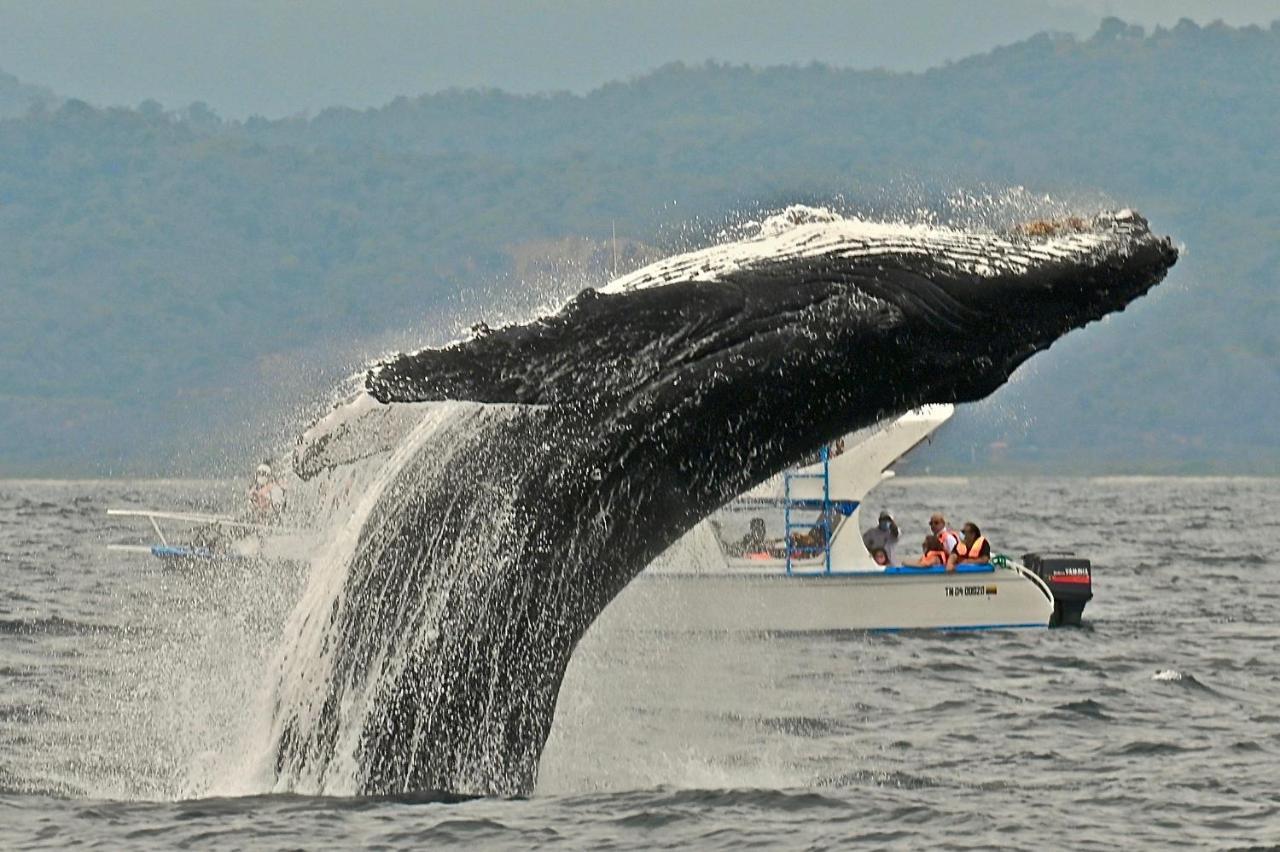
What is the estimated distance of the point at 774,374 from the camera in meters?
8.60

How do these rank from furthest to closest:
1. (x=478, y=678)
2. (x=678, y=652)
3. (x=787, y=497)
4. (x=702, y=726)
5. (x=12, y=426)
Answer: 1. (x=12, y=426)
2. (x=787, y=497)
3. (x=678, y=652)
4. (x=702, y=726)
5. (x=478, y=678)

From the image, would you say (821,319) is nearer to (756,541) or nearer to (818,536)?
(818,536)

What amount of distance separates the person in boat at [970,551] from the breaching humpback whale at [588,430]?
13888 mm

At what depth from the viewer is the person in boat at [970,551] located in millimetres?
23172

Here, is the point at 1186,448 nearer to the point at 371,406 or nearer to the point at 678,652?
the point at 678,652

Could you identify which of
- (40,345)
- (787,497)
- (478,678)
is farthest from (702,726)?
(40,345)

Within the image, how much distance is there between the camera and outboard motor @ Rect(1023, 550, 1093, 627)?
2370cm

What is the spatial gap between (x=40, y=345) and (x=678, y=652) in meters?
162

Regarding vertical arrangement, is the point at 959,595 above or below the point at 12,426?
below

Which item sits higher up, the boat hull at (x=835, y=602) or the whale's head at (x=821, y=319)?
the whale's head at (x=821, y=319)

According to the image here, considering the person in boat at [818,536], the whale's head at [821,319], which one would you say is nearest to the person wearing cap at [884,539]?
the person in boat at [818,536]

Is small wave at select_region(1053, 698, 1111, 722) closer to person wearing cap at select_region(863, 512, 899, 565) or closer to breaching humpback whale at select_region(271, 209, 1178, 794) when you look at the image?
breaching humpback whale at select_region(271, 209, 1178, 794)

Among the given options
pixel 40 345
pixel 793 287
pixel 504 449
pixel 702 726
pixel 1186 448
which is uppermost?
pixel 40 345

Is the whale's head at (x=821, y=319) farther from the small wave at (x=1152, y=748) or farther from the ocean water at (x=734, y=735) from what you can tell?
the small wave at (x=1152, y=748)
